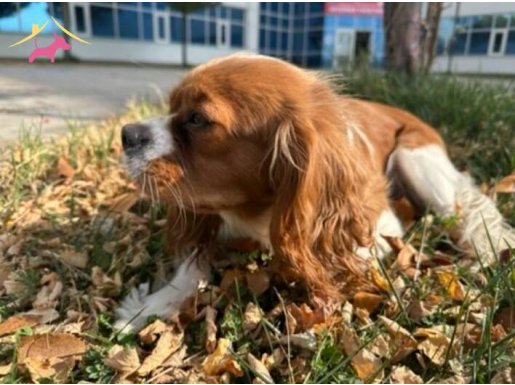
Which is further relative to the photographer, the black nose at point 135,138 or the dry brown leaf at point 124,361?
the black nose at point 135,138

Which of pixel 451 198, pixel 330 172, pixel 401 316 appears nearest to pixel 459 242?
pixel 451 198

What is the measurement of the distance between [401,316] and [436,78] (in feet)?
14.1

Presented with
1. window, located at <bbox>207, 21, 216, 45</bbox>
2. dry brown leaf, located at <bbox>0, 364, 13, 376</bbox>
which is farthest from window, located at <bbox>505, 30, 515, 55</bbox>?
window, located at <bbox>207, 21, 216, 45</bbox>

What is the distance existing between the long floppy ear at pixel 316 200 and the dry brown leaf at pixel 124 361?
677 millimetres

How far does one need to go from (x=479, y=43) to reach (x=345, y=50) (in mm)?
2163

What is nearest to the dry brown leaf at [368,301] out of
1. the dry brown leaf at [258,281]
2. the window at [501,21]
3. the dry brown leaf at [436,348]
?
the dry brown leaf at [436,348]

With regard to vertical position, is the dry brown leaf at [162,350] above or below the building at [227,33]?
below

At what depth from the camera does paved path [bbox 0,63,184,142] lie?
6.17 ft

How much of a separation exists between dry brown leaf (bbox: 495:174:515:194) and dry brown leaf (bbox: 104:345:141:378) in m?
2.36

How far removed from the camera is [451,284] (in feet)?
6.66

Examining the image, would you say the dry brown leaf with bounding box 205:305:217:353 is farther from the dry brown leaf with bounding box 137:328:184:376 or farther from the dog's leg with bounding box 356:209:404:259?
the dog's leg with bounding box 356:209:404:259

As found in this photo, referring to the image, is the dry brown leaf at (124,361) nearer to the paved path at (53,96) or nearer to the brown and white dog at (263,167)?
the brown and white dog at (263,167)

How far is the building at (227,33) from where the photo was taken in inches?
65.1

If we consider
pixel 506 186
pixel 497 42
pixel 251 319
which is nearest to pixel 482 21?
pixel 497 42
